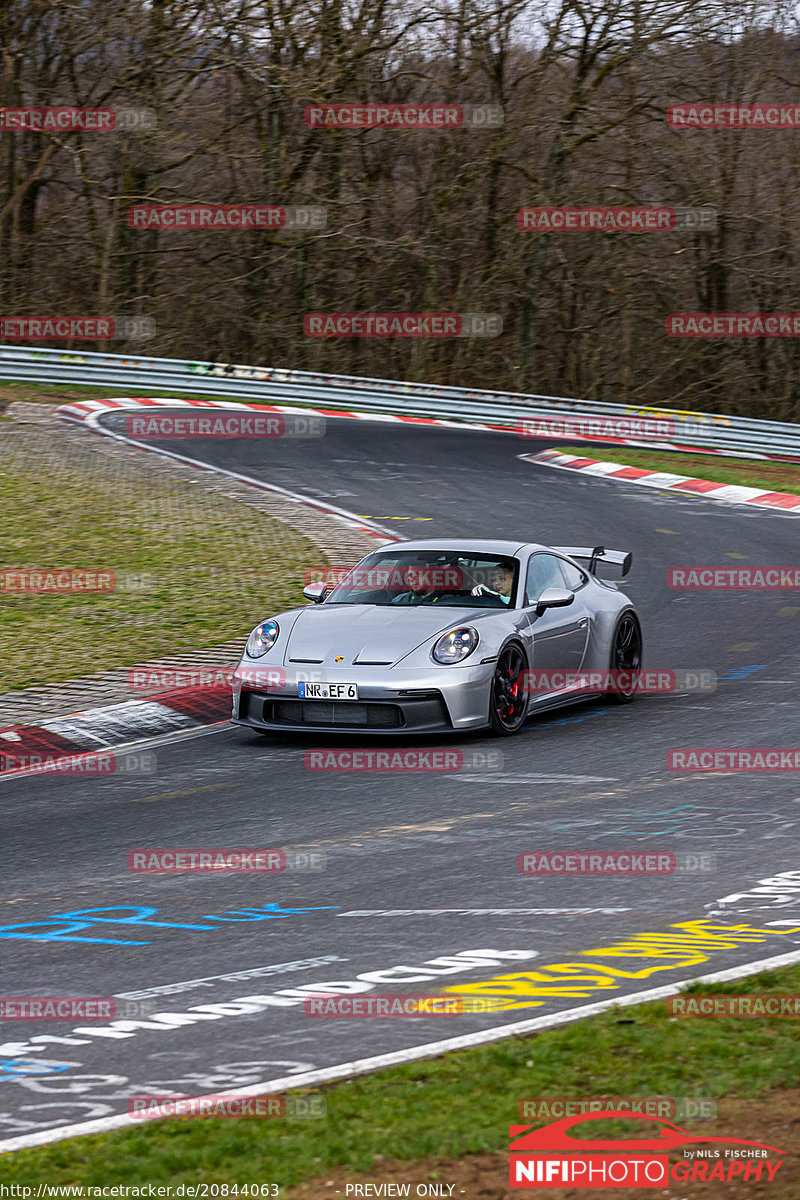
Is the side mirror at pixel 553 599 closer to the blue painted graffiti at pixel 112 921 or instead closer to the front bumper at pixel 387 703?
the front bumper at pixel 387 703

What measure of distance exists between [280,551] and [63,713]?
667cm

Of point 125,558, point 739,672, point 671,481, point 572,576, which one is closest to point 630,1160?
point 572,576

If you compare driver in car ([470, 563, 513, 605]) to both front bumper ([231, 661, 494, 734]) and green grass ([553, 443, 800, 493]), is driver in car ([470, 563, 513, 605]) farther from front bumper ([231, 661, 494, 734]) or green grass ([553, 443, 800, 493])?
green grass ([553, 443, 800, 493])

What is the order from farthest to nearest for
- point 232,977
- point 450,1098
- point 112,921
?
1. point 112,921
2. point 232,977
3. point 450,1098

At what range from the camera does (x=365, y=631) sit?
404 inches

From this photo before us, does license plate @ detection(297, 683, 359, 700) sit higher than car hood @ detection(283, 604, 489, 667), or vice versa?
car hood @ detection(283, 604, 489, 667)

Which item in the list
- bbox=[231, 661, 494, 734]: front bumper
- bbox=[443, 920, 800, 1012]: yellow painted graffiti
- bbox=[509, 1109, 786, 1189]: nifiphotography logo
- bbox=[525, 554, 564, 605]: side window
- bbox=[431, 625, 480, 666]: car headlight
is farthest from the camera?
bbox=[525, 554, 564, 605]: side window

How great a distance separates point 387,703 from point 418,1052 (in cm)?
507

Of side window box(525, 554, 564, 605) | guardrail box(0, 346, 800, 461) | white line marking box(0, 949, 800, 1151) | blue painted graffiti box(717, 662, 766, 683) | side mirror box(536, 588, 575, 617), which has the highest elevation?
guardrail box(0, 346, 800, 461)

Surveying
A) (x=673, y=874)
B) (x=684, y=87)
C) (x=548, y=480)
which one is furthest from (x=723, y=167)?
(x=673, y=874)

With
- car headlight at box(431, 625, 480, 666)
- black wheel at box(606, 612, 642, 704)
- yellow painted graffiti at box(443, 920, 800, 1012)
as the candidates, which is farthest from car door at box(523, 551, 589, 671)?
yellow painted graffiti at box(443, 920, 800, 1012)

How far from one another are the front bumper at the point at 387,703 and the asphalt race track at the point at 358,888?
284 millimetres

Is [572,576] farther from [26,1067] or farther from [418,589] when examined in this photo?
[26,1067]

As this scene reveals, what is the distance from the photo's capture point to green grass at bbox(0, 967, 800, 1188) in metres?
3.90
